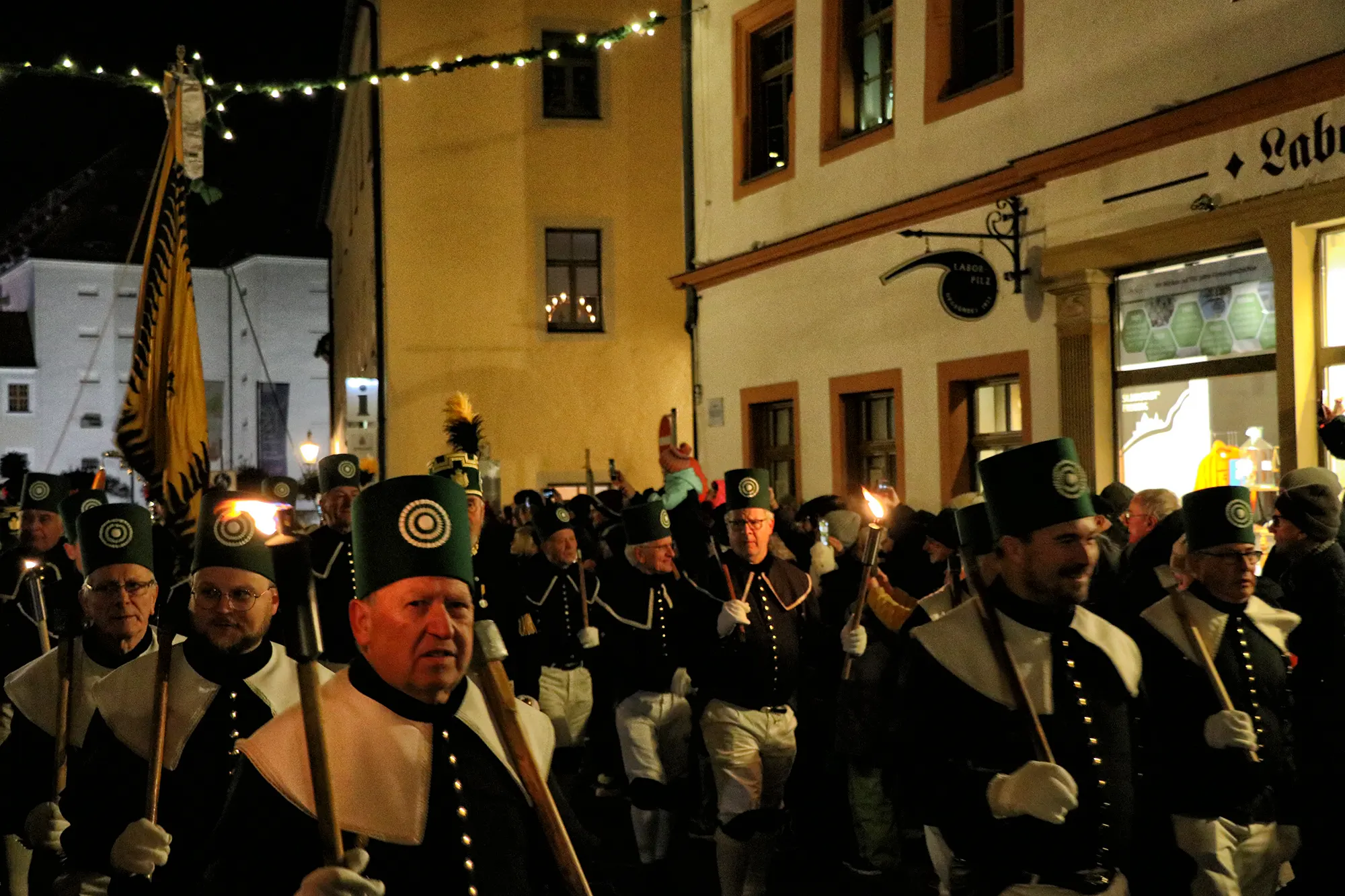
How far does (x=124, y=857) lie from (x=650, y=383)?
888 inches

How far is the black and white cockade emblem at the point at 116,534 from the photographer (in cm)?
534

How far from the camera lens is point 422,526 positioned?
3330 mm

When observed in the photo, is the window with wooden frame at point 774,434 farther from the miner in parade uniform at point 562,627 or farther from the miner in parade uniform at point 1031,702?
the miner in parade uniform at point 1031,702

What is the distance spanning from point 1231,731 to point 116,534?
3.99 metres

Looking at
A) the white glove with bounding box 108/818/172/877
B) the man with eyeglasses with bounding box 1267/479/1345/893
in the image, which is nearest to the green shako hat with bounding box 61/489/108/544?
the white glove with bounding box 108/818/172/877

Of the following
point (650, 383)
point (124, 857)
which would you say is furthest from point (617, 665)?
point (650, 383)

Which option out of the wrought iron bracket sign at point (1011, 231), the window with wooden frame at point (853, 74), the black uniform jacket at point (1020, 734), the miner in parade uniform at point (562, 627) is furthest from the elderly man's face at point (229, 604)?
the window with wooden frame at point (853, 74)

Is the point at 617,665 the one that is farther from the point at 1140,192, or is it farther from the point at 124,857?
the point at 1140,192

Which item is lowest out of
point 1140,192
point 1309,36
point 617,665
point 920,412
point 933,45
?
point 617,665

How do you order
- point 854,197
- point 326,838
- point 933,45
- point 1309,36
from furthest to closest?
point 854,197, point 933,45, point 1309,36, point 326,838

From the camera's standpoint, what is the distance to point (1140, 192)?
1222 cm

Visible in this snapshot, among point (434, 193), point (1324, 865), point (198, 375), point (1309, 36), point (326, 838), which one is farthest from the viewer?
point (434, 193)

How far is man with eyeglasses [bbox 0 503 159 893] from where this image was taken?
5.37 metres

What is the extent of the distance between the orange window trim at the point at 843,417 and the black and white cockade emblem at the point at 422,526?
1240cm
